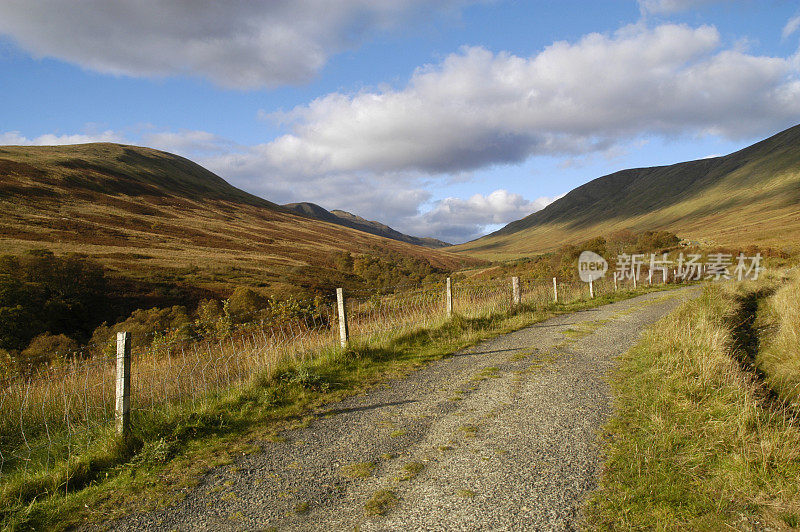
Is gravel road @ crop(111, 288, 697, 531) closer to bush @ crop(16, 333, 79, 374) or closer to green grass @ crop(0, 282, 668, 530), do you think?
green grass @ crop(0, 282, 668, 530)

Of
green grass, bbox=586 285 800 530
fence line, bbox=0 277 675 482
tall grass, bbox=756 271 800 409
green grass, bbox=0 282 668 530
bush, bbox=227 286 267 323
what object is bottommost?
tall grass, bbox=756 271 800 409

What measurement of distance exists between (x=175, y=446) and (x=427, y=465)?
3066 millimetres

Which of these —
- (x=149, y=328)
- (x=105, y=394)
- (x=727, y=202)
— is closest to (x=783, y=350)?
(x=105, y=394)

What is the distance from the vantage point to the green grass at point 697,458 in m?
3.26

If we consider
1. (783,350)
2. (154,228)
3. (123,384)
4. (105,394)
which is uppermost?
(154,228)

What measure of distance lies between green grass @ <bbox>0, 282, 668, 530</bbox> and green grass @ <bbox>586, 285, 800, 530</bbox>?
3.93 metres

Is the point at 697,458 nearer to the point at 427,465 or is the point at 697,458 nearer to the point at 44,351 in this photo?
the point at 427,465

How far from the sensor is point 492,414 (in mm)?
5738

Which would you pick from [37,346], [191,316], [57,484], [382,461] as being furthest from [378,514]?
[191,316]

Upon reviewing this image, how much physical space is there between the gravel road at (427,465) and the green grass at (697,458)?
1.00 ft

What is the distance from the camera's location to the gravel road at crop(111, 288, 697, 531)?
3.46m

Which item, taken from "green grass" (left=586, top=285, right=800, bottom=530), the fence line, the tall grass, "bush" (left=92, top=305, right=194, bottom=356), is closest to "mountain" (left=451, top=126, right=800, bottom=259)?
the tall grass

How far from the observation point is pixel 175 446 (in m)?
4.96

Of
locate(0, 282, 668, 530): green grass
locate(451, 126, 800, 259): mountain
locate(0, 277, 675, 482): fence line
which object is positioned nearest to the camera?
locate(0, 282, 668, 530): green grass
